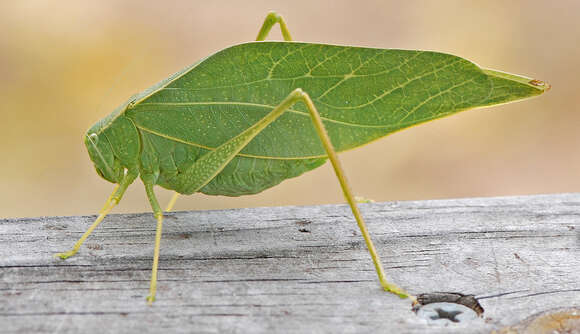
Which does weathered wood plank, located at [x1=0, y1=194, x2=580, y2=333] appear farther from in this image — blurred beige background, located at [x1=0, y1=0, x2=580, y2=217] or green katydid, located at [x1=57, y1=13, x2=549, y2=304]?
blurred beige background, located at [x1=0, y1=0, x2=580, y2=217]

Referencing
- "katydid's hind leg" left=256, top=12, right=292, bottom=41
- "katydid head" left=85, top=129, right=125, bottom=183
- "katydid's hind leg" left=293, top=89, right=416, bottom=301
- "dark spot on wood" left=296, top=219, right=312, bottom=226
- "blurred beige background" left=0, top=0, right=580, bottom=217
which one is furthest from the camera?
"blurred beige background" left=0, top=0, right=580, bottom=217

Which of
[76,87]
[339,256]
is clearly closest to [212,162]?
[339,256]

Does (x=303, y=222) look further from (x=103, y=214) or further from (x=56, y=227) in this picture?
(x=56, y=227)

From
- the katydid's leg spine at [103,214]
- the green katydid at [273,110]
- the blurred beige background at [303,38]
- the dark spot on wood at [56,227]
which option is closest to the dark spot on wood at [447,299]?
the green katydid at [273,110]

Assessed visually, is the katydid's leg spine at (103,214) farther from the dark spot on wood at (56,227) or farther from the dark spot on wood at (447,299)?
the dark spot on wood at (447,299)

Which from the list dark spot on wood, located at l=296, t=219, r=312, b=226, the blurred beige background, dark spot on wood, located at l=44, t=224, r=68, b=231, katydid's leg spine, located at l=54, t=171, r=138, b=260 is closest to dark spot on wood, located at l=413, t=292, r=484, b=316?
dark spot on wood, located at l=296, t=219, r=312, b=226

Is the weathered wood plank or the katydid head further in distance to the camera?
the katydid head

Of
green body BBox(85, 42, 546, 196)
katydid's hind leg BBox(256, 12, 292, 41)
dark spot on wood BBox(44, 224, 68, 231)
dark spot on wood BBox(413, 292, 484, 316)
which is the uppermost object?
katydid's hind leg BBox(256, 12, 292, 41)

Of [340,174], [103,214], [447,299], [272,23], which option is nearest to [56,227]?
[103,214]
